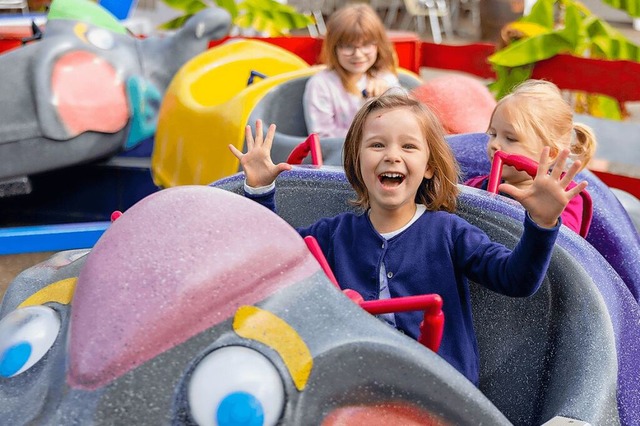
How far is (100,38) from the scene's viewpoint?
3.08m

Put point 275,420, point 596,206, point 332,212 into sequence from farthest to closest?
point 596,206 < point 332,212 < point 275,420

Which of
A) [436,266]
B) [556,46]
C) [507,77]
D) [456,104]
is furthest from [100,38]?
[436,266]

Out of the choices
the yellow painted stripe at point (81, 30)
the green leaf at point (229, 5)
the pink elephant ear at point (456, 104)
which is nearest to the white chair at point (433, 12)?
the green leaf at point (229, 5)

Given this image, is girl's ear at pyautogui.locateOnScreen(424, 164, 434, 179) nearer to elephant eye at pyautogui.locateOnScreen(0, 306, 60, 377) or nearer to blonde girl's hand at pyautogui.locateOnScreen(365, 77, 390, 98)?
elephant eye at pyautogui.locateOnScreen(0, 306, 60, 377)

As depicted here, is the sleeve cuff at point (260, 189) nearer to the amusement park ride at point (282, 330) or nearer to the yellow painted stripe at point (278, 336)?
the amusement park ride at point (282, 330)

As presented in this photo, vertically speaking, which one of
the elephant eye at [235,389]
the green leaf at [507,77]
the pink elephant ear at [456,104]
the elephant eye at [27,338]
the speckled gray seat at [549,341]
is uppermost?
the elephant eye at [235,389]

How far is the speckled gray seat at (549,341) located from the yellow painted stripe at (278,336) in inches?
15.0

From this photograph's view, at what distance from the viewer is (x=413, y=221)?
1.35 m

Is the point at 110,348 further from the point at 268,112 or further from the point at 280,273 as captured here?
the point at 268,112

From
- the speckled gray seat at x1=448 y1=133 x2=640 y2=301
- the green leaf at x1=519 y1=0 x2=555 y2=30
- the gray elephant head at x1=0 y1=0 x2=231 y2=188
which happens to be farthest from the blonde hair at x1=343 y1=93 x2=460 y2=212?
the green leaf at x1=519 y1=0 x2=555 y2=30

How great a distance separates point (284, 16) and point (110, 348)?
3.83m

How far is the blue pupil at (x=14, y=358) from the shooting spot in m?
1.04

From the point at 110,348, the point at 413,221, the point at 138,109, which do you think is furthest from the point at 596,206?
the point at 138,109

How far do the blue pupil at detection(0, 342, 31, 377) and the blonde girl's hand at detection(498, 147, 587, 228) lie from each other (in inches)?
22.4
